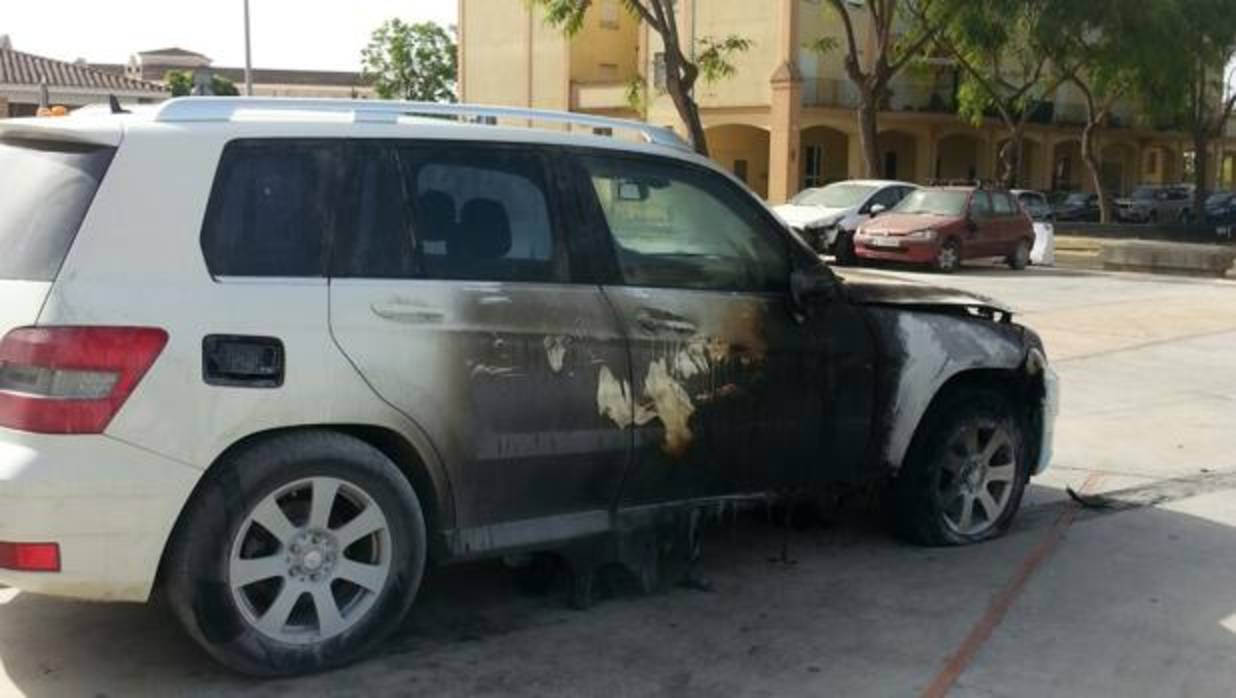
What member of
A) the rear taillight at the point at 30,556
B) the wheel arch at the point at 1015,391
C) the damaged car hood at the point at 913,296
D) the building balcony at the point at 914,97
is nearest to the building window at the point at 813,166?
the building balcony at the point at 914,97

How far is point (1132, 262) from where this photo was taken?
81.6 feet

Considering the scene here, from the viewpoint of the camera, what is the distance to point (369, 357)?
13.3 feet

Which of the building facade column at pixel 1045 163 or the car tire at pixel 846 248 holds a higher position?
the building facade column at pixel 1045 163

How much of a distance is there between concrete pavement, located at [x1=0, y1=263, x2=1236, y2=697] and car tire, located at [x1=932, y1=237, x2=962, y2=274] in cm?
1613

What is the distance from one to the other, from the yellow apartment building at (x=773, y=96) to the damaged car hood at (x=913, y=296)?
35609 millimetres

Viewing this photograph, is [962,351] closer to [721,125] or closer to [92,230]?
[92,230]

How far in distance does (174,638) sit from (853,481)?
2760 mm

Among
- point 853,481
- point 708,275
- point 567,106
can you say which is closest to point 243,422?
point 708,275

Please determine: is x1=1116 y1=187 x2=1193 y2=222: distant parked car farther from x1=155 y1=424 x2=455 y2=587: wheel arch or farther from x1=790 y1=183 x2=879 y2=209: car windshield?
x1=155 y1=424 x2=455 y2=587: wheel arch

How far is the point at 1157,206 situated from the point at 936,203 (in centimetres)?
2714

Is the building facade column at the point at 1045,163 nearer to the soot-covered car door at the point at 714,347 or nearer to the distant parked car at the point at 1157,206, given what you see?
the distant parked car at the point at 1157,206

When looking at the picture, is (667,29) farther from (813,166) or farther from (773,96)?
(813,166)

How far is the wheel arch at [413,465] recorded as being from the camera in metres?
4.02

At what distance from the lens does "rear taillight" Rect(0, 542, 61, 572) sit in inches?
144
